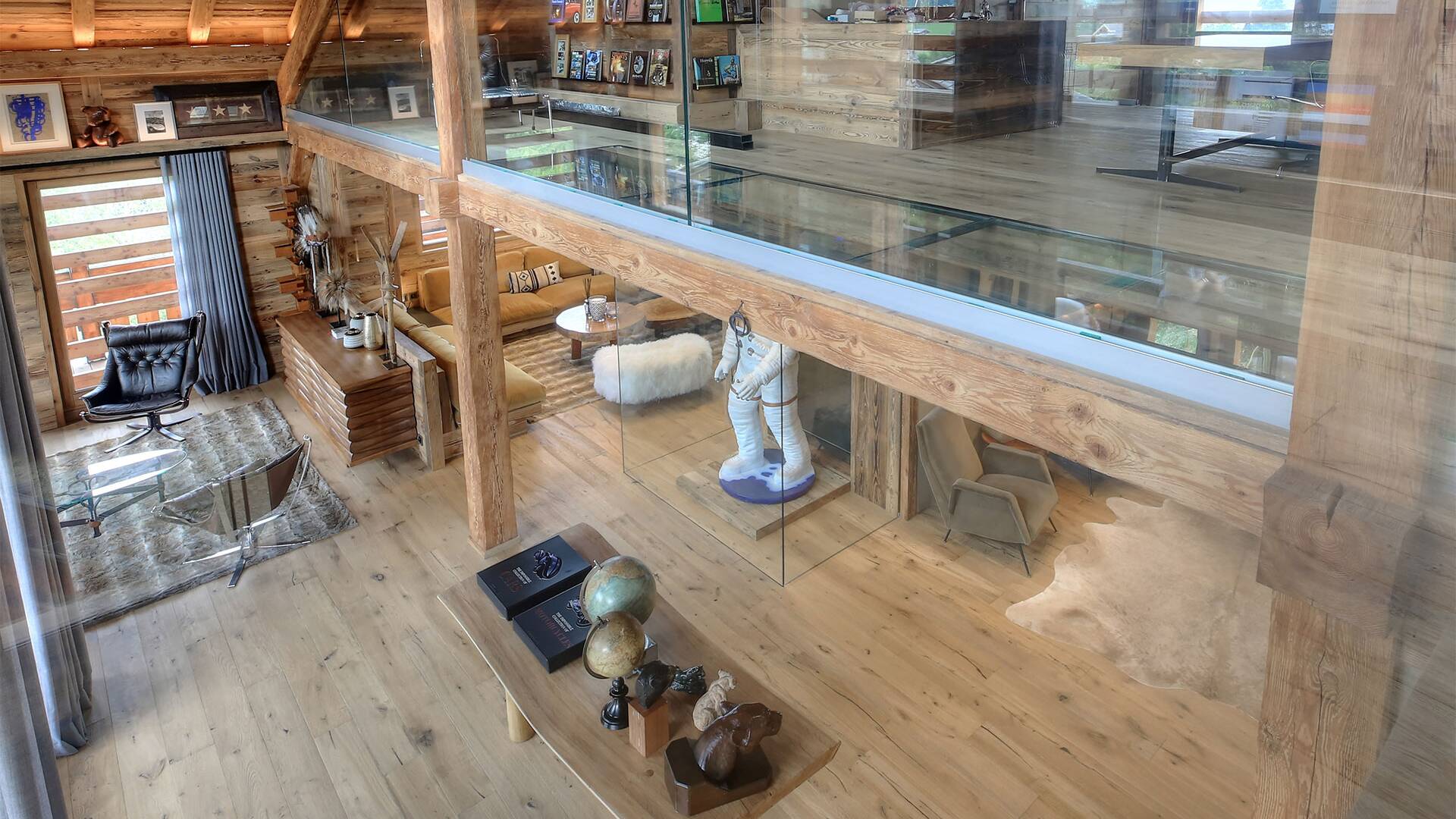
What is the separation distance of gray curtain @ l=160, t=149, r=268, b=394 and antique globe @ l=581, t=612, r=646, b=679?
546cm

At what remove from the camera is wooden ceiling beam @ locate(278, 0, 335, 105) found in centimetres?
621

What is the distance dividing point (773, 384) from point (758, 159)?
1927 mm

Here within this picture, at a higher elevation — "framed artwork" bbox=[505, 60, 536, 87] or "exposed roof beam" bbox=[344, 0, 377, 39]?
"exposed roof beam" bbox=[344, 0, 377, 39]

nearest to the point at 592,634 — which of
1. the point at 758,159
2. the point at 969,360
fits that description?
the point at 969,360

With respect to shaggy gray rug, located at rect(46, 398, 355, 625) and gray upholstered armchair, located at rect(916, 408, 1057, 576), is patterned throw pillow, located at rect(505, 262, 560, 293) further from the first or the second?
gray upholstered armchair, located at rect(916, 408, 1057, 576)

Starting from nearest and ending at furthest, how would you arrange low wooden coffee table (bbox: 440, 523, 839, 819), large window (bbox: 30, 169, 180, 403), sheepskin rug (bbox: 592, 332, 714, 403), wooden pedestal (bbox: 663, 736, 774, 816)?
wooden pedestal (bbox: 663, 736, 774, 816), low wooden coffee table (bbox: 440, 523, 839, 819), sheepskin rug (bbox: 592, 332, 714, 403), large window (bbox: 30, 169, 180, 403)

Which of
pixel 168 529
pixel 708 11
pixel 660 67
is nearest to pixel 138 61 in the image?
pixel 168 529

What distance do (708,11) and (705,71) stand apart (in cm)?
24

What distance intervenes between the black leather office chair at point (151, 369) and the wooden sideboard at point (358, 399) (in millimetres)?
757

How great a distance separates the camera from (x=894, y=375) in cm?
245

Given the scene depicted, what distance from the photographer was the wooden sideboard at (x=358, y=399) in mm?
6090

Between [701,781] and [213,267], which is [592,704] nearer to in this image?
[701,781]

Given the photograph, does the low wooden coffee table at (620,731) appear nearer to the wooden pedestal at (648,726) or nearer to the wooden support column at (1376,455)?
the wooden pedestal at (648,726)

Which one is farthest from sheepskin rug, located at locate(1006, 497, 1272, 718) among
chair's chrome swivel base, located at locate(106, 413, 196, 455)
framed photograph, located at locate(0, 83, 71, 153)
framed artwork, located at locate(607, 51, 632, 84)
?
framed photograph, located at locate(0, 83, 71, 153)
